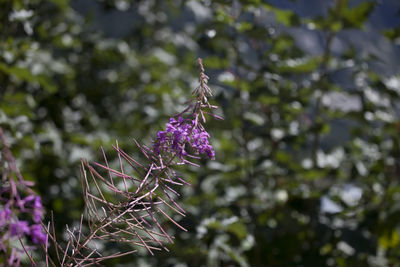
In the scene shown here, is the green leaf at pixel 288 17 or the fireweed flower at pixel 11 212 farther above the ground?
the fireweed flower at pixel 11 212

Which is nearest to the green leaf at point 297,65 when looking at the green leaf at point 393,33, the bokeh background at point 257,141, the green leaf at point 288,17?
the bokeh background at point 257,141

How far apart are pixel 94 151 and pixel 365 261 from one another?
102 cm

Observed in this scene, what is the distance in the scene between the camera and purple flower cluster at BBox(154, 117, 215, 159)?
20.1 inches

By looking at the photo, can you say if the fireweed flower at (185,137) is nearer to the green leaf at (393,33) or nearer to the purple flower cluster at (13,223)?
the purple flower cluster at (13,223)

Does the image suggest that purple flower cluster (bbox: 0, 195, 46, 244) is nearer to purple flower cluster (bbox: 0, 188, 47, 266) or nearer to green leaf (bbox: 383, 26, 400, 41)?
purple flower cluster (bbox: 0, 188, 47, 266)

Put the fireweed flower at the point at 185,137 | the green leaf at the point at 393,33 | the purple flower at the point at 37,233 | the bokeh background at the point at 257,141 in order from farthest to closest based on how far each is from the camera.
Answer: the green leaf at the point at 393,33 < the bokeh background at the point at 257,141 < the purple flower at the point at 37,233 < the fireweed flower at the point at 185,137

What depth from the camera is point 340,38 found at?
3.62 m

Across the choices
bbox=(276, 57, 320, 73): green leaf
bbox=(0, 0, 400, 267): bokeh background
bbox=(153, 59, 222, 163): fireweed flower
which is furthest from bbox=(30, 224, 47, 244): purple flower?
bbox=(276, 57, 320, 73): green leaf

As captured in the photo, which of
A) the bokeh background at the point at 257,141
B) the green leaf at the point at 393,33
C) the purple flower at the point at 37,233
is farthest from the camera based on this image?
the green leaf at the point at 393,33

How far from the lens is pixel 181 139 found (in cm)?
52

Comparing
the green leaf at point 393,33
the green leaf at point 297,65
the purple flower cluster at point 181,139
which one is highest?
the purple flower cluster at point 181,139

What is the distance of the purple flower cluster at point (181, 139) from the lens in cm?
51

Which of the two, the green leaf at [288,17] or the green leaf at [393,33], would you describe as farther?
the green leaf at [393,33]

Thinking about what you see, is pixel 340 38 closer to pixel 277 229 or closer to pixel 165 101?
pixel 165 101
